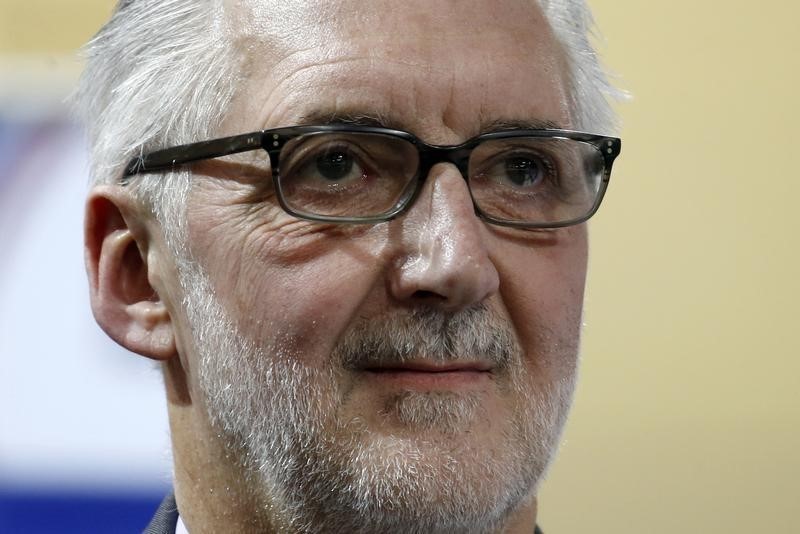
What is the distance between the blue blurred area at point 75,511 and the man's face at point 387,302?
2.95 feet

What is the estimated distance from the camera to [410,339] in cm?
115

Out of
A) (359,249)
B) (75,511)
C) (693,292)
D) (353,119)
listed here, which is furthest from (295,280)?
(75,511)

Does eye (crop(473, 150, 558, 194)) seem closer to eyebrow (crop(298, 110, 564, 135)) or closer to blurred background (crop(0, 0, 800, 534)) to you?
eyebrow (crop(298, 110, 564, 135))

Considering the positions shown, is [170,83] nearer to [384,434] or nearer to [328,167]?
[328,167]

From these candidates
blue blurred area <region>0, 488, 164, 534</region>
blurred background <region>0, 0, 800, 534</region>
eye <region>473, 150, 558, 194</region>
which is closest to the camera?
eye <region>473, 150, 558, 194</region>

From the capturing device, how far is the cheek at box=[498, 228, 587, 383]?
1.22m

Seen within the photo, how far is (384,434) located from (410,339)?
103 millimetres

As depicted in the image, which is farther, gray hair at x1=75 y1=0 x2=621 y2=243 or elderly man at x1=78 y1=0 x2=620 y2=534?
gray hair at x1=75 y1=0 x2=621 y2=243

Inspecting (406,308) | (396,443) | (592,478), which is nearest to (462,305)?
(406,308)

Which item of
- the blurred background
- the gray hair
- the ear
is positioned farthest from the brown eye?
the blurred background

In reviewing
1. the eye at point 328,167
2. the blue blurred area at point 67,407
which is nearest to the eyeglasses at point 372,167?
the eye at point 328,167

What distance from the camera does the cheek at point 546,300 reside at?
1.22m

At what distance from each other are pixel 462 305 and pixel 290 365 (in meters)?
0.19

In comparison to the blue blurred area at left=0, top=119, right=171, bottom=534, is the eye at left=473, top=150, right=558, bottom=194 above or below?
above
